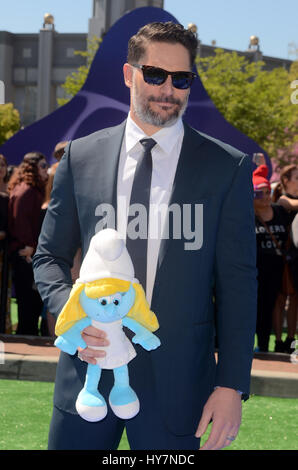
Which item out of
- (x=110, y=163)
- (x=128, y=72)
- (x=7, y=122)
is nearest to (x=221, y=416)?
(x=110, y=163)

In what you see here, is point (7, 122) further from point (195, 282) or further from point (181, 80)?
point (195, 282)

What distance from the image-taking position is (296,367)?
7.69 m

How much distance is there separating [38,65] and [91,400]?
6449 centimetres

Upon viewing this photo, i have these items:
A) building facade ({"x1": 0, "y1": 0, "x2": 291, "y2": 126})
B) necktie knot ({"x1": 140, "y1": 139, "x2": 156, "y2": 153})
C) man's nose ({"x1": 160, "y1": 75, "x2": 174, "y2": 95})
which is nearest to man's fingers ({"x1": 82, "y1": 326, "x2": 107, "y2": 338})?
necktie knot ({"x1": 140, "y1": 139, "x2": 156, "y2": 153})

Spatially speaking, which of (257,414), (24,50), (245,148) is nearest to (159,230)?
(257,414)

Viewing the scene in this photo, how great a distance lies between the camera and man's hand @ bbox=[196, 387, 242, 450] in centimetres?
241

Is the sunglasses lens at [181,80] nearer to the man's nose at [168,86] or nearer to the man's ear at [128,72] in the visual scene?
the man's nose at [168,86]

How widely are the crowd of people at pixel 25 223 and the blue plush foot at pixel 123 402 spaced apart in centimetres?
604

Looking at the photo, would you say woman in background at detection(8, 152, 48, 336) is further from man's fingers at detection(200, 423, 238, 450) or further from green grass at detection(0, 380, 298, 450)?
man's fingers at detection(200, 423, 238, 450)

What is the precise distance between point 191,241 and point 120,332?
382mm

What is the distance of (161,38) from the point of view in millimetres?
2467

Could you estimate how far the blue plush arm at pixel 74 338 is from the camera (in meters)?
2.29

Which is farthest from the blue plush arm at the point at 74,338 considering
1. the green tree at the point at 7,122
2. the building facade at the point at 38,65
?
the building facade at the point at 38,65

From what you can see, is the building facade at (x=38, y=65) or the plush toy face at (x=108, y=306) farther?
the building facade at (x=38, y=65)
